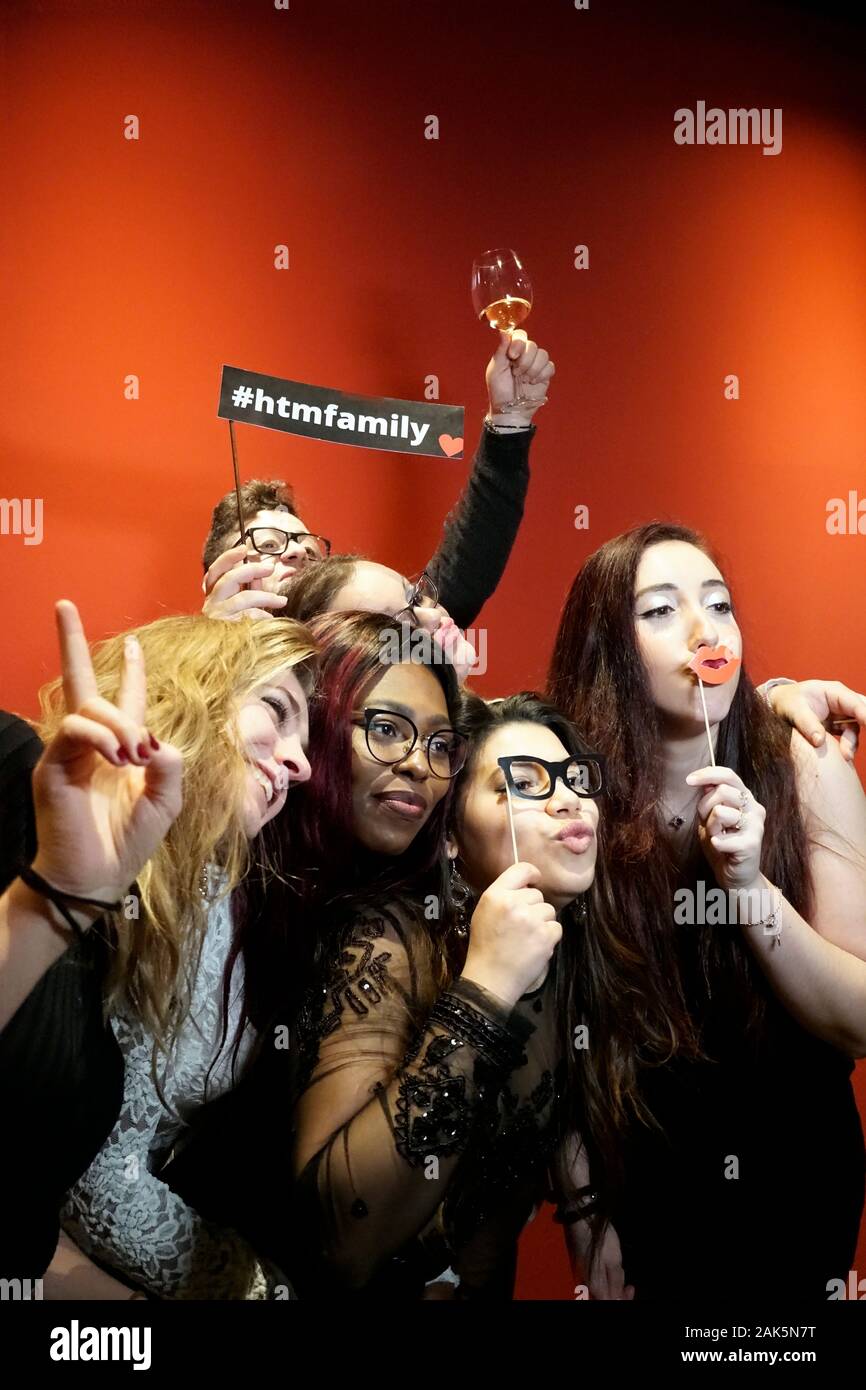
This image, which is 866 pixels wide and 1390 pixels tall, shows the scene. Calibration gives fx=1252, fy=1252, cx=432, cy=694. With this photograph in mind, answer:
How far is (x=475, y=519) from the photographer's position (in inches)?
106

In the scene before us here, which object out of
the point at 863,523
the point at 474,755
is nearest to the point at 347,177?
the point at 863,523

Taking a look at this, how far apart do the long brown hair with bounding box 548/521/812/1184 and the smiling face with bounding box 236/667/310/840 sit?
60 centimetres

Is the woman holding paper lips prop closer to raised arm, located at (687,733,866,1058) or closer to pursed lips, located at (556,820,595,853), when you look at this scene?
raised arm, located at (687,733,866,1058)

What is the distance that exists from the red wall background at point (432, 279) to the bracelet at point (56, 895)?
1713 mm

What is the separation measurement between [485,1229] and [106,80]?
2.71m

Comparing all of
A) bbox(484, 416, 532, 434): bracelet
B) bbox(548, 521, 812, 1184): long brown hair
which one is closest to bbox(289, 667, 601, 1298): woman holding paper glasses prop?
bbox(548, 521, 812, 1184): long brown hair

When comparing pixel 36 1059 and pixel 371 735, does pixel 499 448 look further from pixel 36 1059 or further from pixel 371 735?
pixel 36 1059

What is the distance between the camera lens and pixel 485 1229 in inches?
69.3

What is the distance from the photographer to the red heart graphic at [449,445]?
2342 mm

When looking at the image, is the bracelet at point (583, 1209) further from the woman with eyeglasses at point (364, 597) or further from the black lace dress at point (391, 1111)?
the woman with eyeglasses at point (364, 597)

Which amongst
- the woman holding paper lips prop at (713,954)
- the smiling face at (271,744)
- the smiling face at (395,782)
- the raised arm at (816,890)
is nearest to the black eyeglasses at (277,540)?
the woman holding paper lips prop at (713,954)

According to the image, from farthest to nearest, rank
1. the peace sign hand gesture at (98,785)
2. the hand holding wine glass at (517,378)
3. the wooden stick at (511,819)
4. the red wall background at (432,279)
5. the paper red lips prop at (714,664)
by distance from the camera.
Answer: the red wall background at (432,279), the hand holding wine glass at (517,378), the paper red lips prop at (714,664), the wooden stick at (511,819), the peace sign hand gesture at (98,785)

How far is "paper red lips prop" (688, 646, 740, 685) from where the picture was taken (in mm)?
2044

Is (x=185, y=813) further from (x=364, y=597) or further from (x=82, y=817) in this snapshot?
(x=364, y=597)
